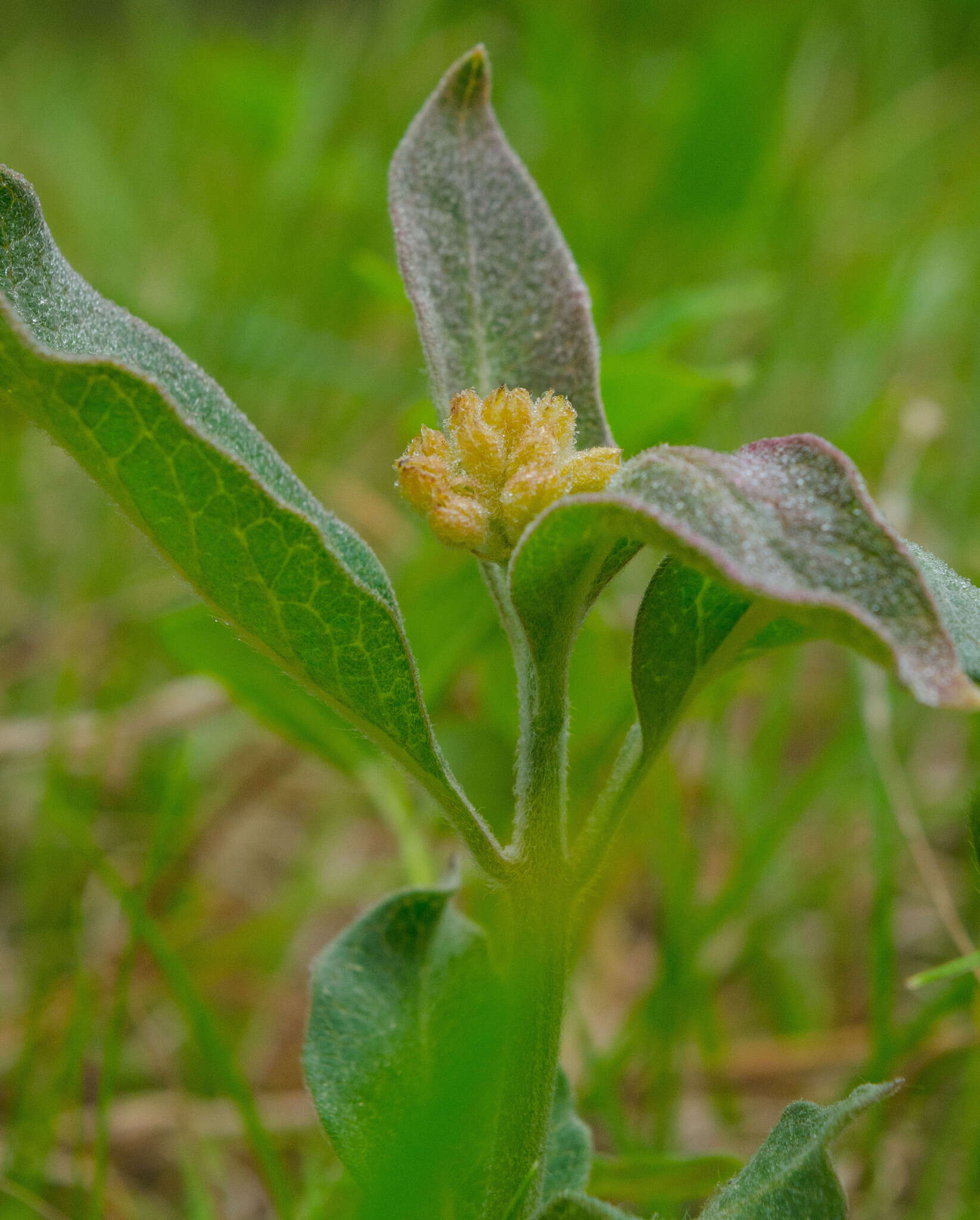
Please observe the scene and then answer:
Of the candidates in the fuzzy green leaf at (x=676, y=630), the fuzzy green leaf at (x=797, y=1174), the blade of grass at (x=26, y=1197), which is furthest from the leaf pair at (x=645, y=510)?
the blade of grass at (x=26, y=1197)

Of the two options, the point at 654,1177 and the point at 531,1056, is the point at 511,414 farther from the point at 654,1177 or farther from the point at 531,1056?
the point at 654,1177

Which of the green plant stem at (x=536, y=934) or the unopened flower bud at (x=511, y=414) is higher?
the unopened flower bud at (x=511, y=414)

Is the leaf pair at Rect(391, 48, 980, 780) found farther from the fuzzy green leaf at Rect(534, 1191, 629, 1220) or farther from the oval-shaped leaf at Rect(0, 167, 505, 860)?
the fuzzy green leaf at Rect(534, 1191, 629, 1220)

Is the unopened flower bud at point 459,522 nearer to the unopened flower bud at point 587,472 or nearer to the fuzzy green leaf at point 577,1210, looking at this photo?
the unopened flower bud at point 587,472

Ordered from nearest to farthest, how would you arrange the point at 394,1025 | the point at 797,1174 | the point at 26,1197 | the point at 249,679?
the point at 797,1174 < the point at 394,1025 < the point at 26,1197 < the point at 249,679

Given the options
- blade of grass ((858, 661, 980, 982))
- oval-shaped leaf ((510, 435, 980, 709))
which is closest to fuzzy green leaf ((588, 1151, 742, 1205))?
blade of grass ((858, 661, 980, 982))

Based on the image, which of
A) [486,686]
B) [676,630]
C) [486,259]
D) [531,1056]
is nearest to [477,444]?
[676,630]

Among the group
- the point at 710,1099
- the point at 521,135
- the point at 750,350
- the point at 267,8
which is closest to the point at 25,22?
the point at 267,8
